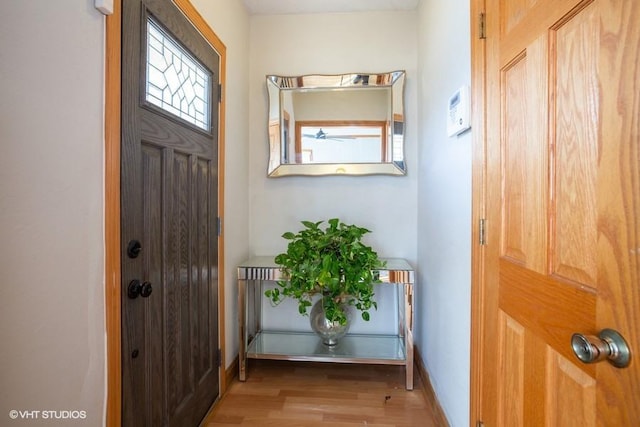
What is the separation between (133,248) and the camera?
1035 millimetres

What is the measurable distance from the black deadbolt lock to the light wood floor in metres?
1.11

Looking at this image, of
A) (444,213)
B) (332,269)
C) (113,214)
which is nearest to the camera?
(113,214)

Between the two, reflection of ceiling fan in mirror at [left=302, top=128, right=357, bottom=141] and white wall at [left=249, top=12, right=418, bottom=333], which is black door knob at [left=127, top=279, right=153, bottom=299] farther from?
reflection of ceiling fan in mirror at [left=302, top=128, right=357, bottom=141]

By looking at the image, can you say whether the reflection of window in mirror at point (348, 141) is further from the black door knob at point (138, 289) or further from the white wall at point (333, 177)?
the black door knob at point (138, 289)

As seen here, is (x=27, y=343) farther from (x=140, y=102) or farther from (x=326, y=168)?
(x=326, y=168)

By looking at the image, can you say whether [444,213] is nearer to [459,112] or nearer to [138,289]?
[459,112]

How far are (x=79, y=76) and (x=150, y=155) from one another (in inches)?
13.3

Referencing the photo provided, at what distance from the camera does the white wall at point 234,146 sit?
187cm

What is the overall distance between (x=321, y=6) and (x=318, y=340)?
7.98 feet

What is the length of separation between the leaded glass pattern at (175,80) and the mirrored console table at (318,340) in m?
0.98

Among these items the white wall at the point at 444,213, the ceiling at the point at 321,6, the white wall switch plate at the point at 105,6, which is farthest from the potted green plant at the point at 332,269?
the ceiling at the point at 321,6

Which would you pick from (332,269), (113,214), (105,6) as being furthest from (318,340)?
(105,6)

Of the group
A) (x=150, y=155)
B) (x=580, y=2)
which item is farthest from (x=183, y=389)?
(x=580, y=2)

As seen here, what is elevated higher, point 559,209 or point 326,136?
point 326,136
